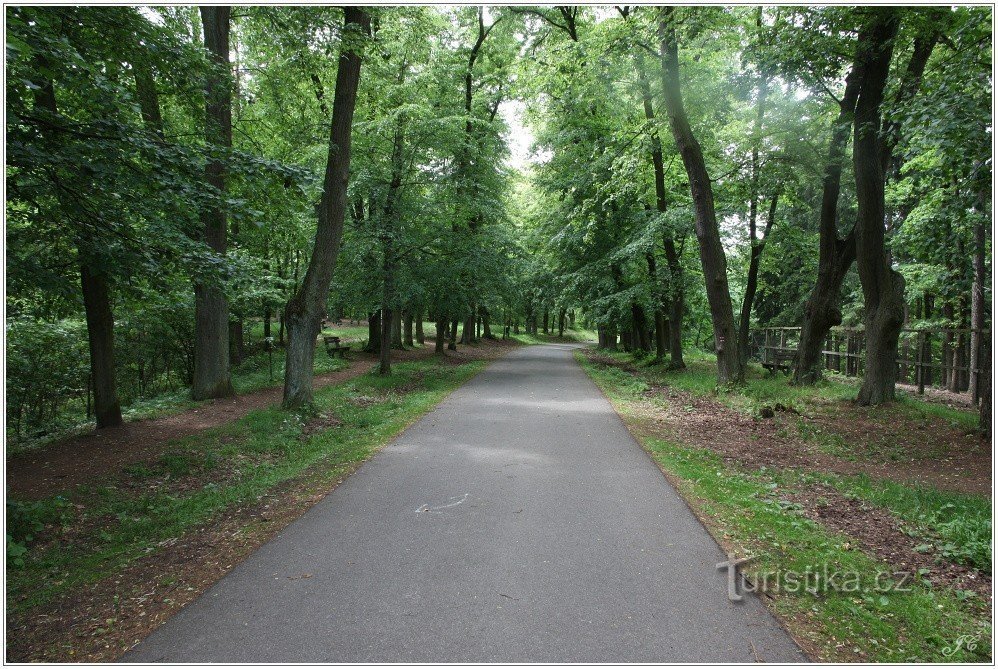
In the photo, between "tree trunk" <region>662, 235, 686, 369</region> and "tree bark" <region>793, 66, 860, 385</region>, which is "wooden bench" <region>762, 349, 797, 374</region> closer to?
"tree trunk" <region>662, 235, 686, 369</region>

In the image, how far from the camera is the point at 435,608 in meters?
3.27

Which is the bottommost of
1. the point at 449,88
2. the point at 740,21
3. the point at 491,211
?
the point at 491,211

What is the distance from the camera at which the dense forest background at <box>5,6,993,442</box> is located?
5.59 meters

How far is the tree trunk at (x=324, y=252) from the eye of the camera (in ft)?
32.3

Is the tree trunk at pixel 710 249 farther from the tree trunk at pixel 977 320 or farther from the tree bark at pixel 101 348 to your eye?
the tree bark at pixel 101 348

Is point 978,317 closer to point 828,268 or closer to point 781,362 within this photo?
point 828,268

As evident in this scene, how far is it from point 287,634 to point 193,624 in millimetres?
634

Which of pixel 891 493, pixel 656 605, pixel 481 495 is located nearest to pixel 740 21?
pixel 891 493

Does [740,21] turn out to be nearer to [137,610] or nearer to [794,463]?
[794,463]

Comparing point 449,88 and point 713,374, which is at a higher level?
point 449,88

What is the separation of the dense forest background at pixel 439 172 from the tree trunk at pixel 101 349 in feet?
0.12

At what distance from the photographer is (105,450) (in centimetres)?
735

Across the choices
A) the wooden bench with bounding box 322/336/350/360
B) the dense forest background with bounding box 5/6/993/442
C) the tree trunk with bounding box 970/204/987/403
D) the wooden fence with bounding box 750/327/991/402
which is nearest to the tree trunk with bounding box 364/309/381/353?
the dense forest background with bounding box 5/6/993/442

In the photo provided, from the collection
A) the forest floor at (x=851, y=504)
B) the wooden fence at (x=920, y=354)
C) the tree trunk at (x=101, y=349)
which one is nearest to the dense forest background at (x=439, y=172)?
the tree trunk at (x=101, y=349)
